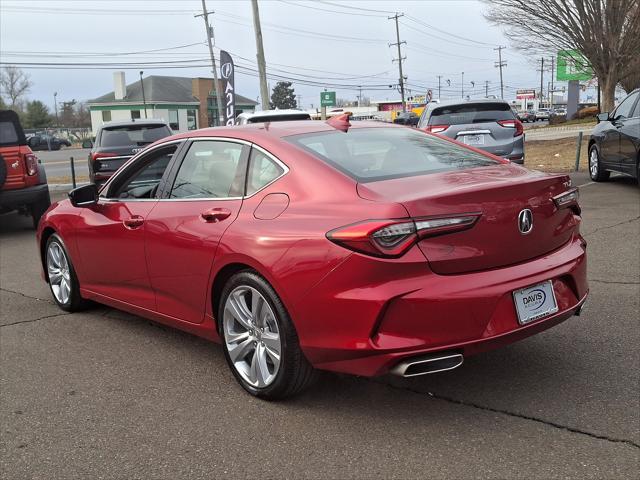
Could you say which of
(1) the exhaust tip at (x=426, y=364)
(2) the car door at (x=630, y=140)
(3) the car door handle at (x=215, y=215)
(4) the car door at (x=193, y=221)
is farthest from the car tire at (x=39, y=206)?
(2) the car door at (x=630, y=140)

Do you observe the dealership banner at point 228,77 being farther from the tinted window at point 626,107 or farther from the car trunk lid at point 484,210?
the car trunk lid at point 484,210

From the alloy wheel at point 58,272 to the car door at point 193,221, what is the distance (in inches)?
62.4

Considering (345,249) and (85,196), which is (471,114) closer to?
(85,196)

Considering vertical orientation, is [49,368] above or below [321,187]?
below

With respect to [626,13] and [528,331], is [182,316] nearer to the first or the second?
[528,331]

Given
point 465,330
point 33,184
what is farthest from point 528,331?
point 33,184

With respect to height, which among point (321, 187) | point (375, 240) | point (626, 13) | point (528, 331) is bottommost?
point (528, 331)

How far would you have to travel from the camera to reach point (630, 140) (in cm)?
1030

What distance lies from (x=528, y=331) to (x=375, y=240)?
939mm

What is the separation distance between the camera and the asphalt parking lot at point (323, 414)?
9.77ft

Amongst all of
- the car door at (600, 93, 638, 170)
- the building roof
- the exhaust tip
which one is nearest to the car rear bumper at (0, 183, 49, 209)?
the exhaust tip

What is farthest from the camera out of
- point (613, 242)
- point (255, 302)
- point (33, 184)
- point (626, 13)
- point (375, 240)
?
point (626, 13)

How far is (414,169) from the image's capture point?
12.3 ft

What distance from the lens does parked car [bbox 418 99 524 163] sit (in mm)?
11109
